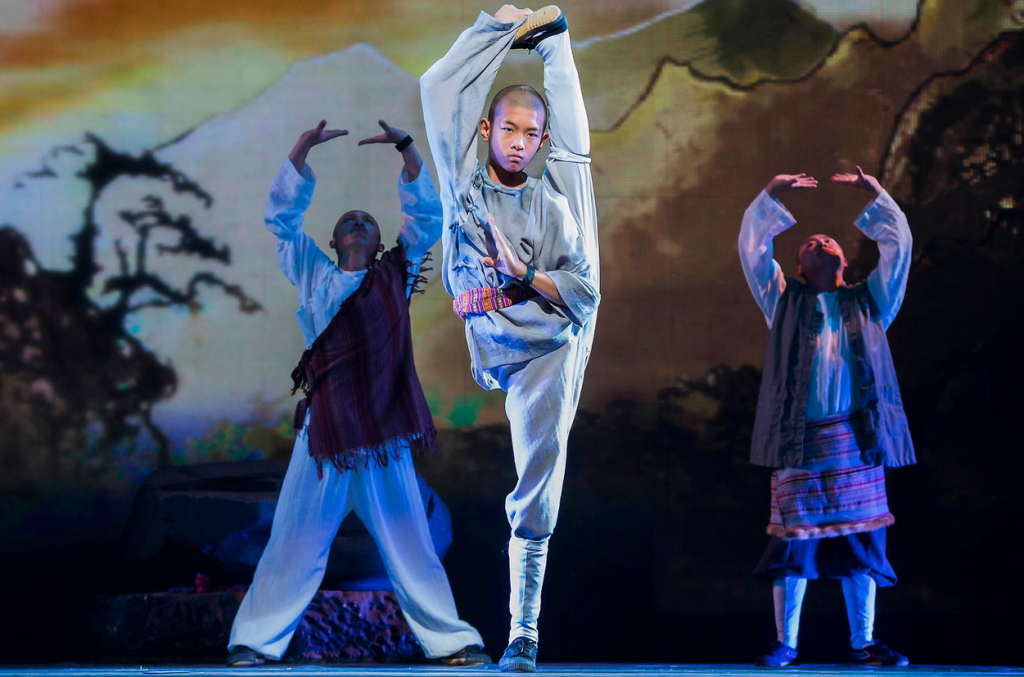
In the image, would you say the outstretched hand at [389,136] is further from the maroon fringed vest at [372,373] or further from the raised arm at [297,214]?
the maroon fringed vest at [372,373]

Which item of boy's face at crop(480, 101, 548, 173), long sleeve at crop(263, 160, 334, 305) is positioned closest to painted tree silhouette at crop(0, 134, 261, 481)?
long sleeve at crop(263, 160, 334, 305)

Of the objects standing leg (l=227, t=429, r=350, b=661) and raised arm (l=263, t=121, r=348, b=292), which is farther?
raised arm (l=263, t=121, r=348, b=292)

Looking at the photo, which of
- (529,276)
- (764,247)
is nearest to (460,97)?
(529,276)

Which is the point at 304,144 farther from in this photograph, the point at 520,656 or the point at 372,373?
the point at 520,656

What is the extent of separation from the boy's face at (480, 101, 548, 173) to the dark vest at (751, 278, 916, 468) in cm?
158

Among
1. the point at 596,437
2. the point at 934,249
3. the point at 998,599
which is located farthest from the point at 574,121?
the point at 998,599

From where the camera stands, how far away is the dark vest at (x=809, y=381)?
4297mm

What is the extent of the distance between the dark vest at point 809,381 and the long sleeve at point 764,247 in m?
0.06

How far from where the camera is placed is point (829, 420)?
431 cm

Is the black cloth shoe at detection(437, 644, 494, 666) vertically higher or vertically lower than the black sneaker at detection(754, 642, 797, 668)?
higher

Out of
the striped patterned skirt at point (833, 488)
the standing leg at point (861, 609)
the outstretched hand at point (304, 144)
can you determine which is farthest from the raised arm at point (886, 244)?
the outstretched hand at point (304, 144)

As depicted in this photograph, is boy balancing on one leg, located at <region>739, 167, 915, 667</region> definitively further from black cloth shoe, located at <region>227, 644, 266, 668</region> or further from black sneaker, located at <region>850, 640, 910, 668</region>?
black cloth shoe, located at <region>227, 644, 266, 668</region>

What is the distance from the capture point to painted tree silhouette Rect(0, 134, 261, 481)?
15.5 feet

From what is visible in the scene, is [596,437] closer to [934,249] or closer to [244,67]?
[934,249]
